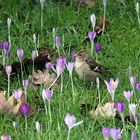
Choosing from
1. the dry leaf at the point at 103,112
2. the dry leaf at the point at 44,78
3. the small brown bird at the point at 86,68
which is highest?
the small brown bird at the point at 86,68

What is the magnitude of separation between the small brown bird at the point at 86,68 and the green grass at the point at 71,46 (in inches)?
3.1

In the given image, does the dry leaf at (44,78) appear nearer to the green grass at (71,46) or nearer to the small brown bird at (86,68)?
the green grass at (71,46)

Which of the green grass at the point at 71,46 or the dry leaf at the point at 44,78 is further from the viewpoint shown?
the dry leaf at the point at 44,78

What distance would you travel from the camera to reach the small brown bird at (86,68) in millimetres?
3680

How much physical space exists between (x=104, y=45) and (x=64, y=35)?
0.39 metres

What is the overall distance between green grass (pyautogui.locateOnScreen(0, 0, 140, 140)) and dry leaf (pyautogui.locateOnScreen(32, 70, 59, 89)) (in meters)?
0.06

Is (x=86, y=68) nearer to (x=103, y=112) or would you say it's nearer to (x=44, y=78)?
(x=44, y=78)

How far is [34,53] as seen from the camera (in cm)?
379

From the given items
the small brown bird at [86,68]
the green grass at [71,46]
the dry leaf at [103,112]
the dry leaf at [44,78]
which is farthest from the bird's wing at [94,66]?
the dry leaf at [103,112]

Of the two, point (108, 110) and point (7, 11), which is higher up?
point (7, 11)

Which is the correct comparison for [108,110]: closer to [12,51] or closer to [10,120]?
[10,120]

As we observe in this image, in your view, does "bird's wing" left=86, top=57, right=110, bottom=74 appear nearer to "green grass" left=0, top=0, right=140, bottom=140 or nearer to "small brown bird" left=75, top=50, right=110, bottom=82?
"small brown bird" left=75, top=50, right=110, bottom=82

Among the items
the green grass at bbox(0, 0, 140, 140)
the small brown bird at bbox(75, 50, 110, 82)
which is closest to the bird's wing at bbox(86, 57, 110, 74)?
the small brown bird at bbox(75, 50, 110, 82)

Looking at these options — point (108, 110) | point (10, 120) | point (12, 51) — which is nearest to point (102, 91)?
point (108, 110)
